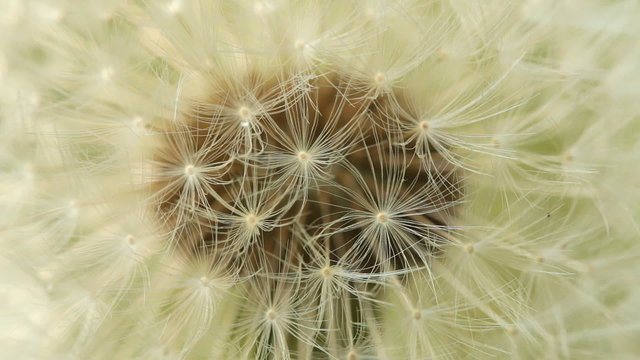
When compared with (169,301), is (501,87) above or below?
above

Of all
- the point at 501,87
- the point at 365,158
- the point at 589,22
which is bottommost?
the point at 365,158

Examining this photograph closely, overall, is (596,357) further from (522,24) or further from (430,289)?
(522,24)

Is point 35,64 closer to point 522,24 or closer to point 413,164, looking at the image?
point 413,164

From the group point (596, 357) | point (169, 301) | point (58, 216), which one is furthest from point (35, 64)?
point (596, 357)

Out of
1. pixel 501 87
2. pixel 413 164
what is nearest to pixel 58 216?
pixel 413 164

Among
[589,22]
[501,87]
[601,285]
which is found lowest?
[601,285]

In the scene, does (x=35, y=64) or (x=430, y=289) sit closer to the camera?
(x=430, y=289)
